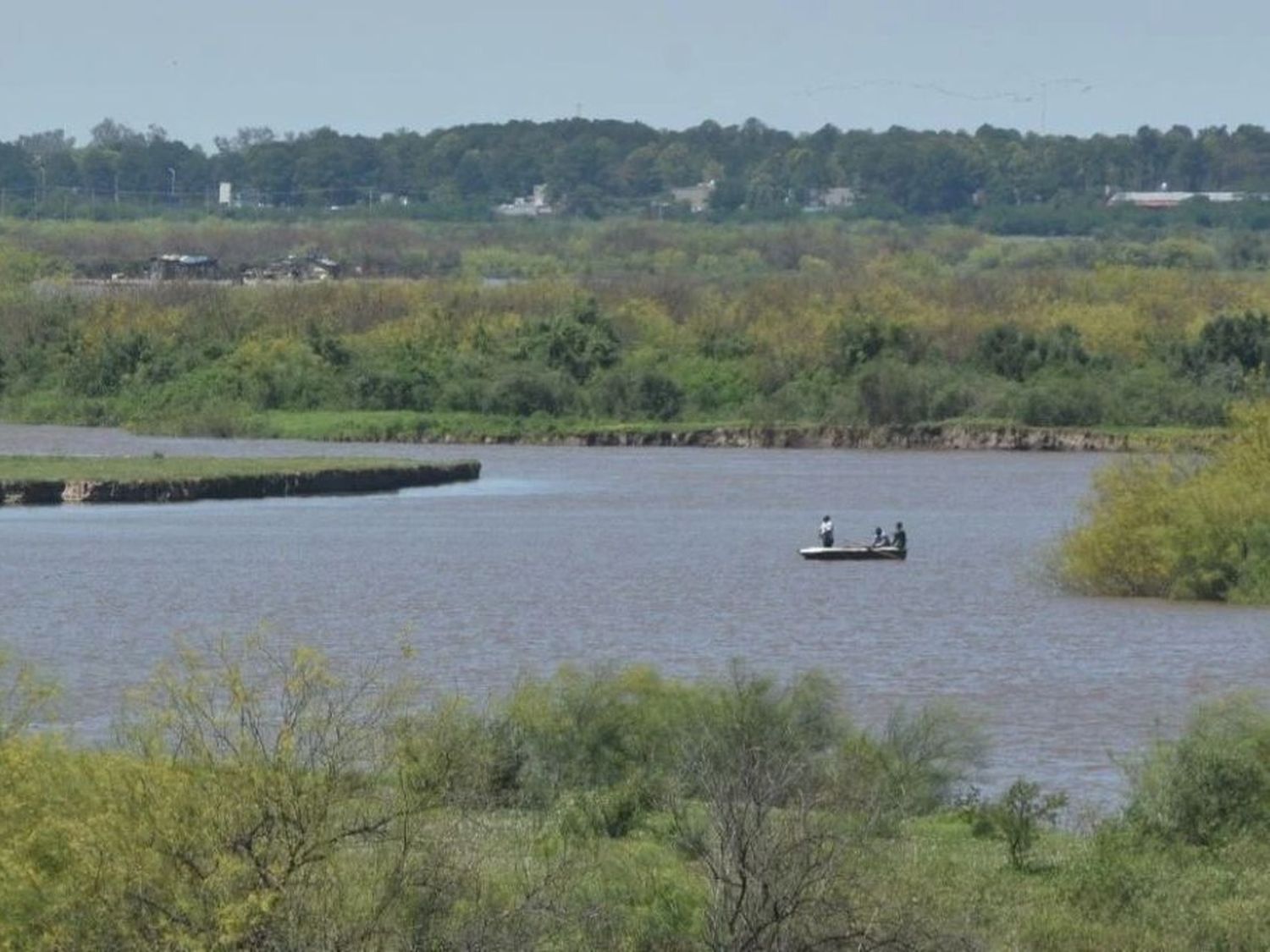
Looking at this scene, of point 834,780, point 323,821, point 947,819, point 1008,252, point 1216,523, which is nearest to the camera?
point 323,821

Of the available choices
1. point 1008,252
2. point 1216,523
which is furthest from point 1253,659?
point 1008,252

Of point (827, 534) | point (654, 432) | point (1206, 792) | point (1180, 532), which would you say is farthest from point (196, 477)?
point (1206, 792)

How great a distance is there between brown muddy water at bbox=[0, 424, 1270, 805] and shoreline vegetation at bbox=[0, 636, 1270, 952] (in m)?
4.26

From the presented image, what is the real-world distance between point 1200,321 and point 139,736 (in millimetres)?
97571

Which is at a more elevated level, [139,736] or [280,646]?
[139,736]

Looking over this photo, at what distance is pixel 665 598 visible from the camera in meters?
50.3

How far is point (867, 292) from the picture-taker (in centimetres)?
12669

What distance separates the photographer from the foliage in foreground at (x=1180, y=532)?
46.5m

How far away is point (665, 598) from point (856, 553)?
7.94 meters

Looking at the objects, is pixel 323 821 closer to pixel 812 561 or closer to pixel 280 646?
pixel 280 646

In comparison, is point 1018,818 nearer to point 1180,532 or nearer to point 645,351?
point 1180,532

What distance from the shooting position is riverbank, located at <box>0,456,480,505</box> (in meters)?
71.0

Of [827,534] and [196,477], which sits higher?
[827,534]

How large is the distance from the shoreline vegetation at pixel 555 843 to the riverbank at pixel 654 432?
73005 mm
